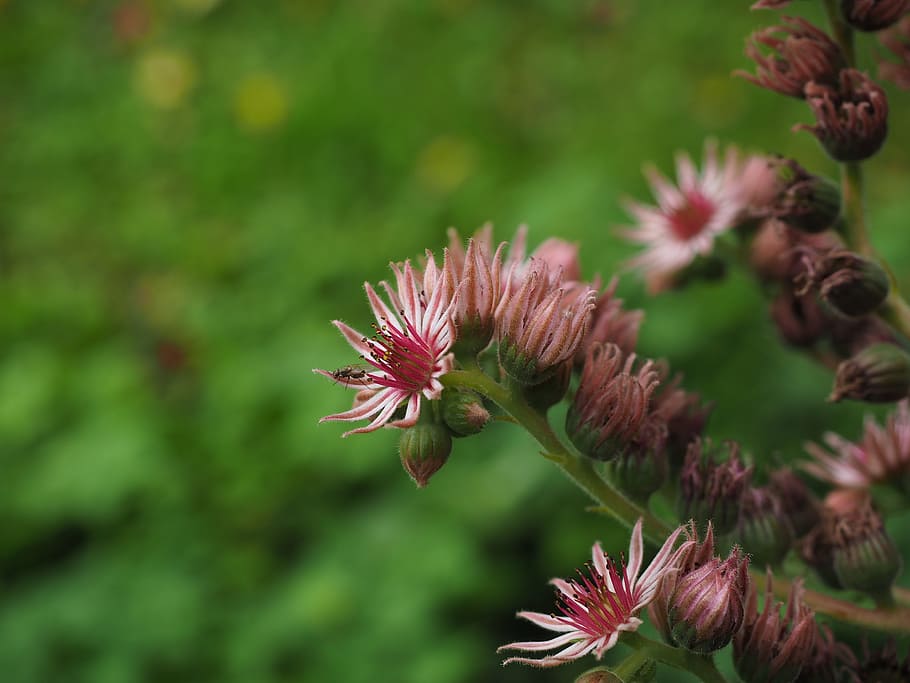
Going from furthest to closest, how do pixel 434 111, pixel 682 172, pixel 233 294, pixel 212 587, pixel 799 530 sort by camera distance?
pixel 434 111, pixel 233 294, pixel 212 587, pixel 682 172, pixel 799 530

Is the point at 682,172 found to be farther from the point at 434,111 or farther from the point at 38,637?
the point at 434,111

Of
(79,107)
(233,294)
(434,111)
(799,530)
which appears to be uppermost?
(79,107)

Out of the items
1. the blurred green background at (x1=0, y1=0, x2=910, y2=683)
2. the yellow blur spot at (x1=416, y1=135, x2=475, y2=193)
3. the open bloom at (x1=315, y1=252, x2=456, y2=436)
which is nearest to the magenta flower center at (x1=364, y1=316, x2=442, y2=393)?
the open bloom at (x1=315, y1=252, x2=456, y2=436)

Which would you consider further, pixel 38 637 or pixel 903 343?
pixel 38 637

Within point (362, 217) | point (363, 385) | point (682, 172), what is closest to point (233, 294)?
point (362, 217)

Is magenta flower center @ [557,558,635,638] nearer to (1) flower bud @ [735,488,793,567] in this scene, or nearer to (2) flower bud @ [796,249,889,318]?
(1) flower bud @ [735,488,793,567]

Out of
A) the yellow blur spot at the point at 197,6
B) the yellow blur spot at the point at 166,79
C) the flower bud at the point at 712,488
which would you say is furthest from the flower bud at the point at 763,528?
the yellow blur spot at the point at 197,6

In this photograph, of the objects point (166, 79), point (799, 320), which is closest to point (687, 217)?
point (799, 320)

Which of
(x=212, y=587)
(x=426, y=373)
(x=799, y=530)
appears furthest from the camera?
(x=212, y=587)
